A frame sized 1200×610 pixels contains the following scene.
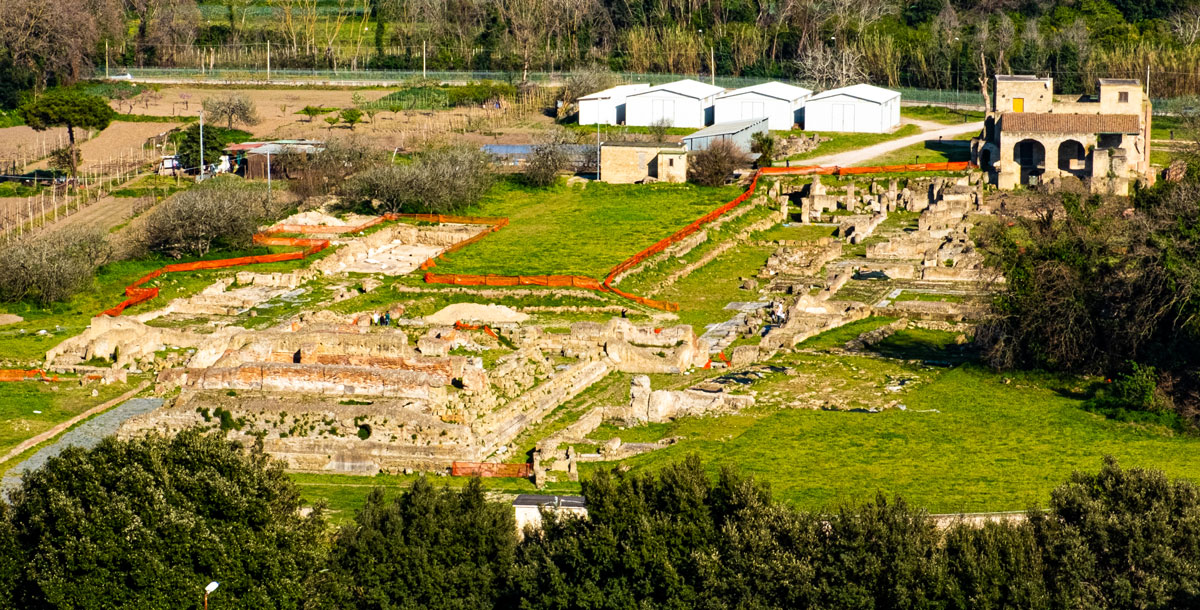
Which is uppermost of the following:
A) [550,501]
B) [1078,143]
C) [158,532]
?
[1078,143]

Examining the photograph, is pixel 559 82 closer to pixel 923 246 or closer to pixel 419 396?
pixel 923 246

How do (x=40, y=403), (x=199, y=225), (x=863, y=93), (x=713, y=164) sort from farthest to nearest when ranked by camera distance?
(x=863, y=93) → (x=713, y=164) → (x=199, y=225) → (x=40, y=403)

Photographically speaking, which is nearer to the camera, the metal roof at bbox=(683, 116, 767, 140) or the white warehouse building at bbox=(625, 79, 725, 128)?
the metal roof at bbox=(683, 116, 767, 140)

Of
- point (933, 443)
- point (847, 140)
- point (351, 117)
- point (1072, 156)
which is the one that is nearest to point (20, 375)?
point (933, 443)

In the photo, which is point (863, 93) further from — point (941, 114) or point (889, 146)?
point (889, 146)

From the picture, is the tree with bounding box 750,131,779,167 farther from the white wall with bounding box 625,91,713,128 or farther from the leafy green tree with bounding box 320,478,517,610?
the leafy green tree with bounding box 320,478,517,610

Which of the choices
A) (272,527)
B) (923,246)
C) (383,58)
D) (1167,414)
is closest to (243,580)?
(272,527)

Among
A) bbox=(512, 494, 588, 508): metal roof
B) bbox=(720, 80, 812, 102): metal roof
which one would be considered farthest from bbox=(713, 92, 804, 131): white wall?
bbox=(512, 494, 588, 508): metal roof

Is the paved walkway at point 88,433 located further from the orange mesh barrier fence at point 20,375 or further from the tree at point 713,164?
the tree at point 713,164
